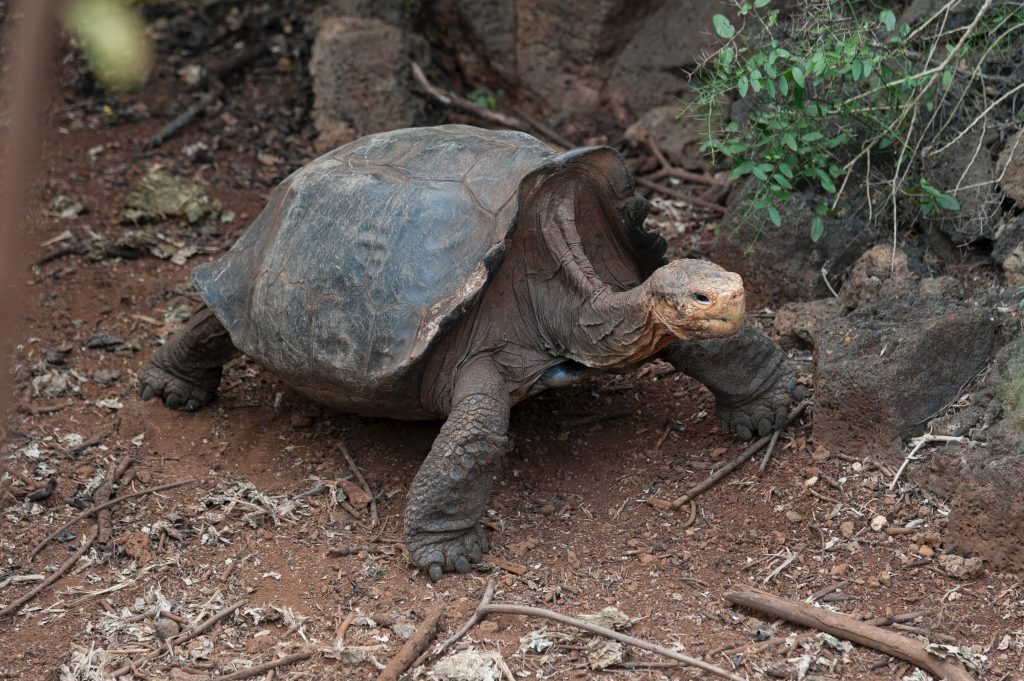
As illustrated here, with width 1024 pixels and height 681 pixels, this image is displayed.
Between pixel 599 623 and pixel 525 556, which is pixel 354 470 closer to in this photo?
pixel 525 556

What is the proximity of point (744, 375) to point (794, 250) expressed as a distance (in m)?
1.19

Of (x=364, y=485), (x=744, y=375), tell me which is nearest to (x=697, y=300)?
(x=744, y=375)

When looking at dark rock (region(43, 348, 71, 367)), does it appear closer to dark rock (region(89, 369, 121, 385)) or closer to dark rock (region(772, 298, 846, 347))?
dark rock (region(89, 369, 121, 385))

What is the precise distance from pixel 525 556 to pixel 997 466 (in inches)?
69.2

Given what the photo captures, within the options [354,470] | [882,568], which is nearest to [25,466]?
[354,470]

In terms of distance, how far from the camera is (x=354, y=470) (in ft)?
16.0

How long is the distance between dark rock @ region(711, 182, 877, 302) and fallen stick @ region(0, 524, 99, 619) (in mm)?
3314

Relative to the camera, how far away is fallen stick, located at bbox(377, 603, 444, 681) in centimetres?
353

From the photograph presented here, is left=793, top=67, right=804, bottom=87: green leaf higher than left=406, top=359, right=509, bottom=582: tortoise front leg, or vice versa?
left=793, top=67, right=804, bottom=87: green leaf

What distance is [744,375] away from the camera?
186 inches

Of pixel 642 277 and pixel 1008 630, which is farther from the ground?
pixel 642 277

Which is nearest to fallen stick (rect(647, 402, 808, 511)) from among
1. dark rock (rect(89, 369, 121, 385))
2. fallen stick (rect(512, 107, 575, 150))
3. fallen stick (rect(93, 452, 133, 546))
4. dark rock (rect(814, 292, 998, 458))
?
dark rock (rect(814, 292, 998, 458))

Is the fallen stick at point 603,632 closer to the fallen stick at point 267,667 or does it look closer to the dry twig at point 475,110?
the fallen stick at point 267,667

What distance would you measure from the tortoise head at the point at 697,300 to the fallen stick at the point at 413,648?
1.34 metres
